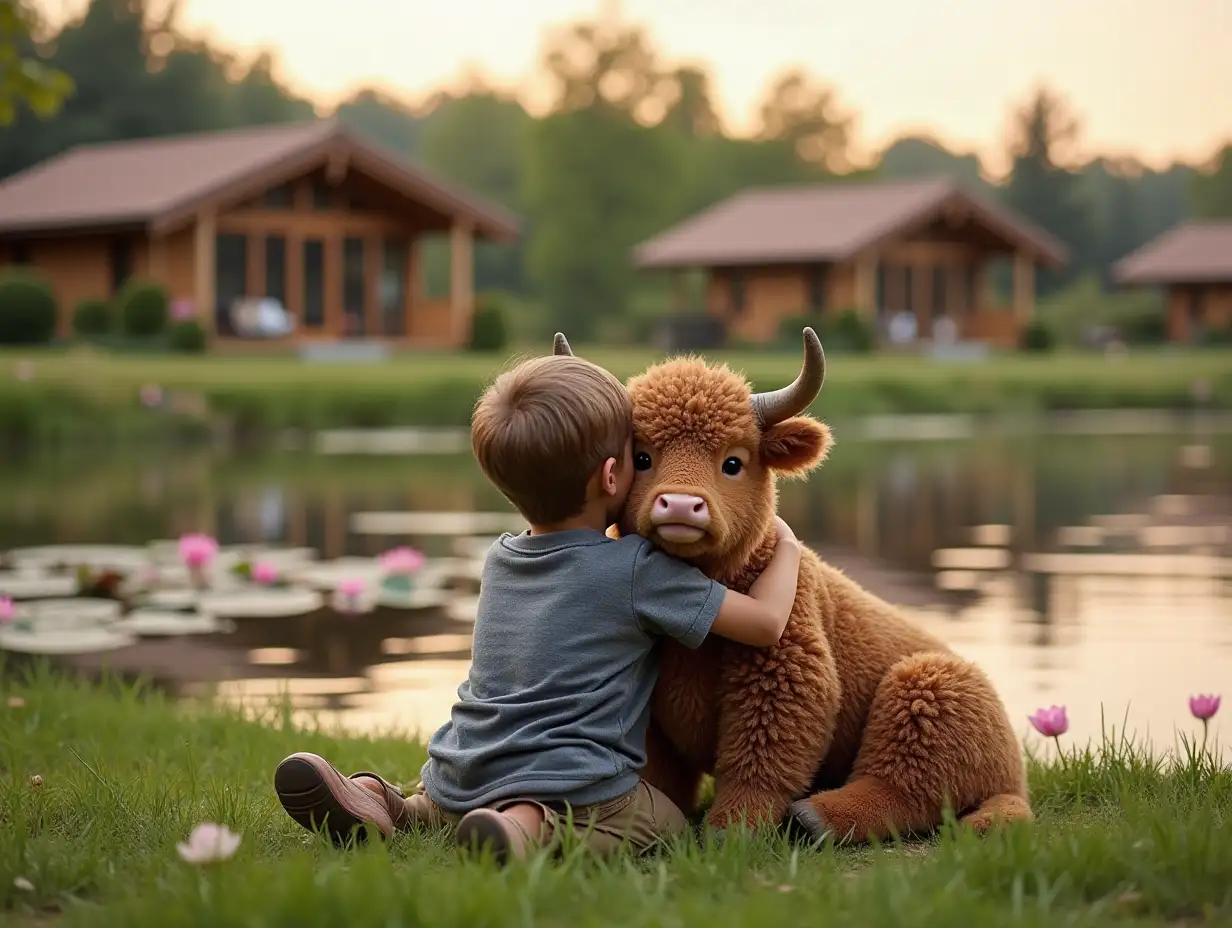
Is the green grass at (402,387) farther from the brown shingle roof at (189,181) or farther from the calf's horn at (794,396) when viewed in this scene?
the calf's horn at (794,396)

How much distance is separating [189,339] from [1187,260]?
3364cm

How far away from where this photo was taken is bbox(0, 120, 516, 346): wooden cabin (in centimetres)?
3117

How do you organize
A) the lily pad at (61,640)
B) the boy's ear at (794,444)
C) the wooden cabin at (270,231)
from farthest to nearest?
the wooden cabin at (270,231) < the lily pad at (61,640) < the boy's ear at (794,444)

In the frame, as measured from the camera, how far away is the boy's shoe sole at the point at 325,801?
3566 mm

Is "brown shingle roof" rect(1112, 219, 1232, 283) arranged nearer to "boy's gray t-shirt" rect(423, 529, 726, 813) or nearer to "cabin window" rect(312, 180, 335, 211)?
"cabin window" rect(312, 180, 335, 211)

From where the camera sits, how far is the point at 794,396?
3.86 meters

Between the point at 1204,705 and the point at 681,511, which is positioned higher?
the point at 681,511

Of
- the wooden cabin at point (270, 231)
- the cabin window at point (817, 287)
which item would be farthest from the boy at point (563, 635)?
the cabin window at point (817, 287)

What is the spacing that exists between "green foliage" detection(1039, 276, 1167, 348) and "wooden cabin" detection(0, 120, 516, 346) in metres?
22.6

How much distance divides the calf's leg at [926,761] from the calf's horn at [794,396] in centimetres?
61

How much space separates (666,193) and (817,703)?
67.7m

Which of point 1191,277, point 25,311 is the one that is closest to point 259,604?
point 25,311

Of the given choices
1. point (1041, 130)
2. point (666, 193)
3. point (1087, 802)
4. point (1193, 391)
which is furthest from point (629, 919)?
point (1041, 130)

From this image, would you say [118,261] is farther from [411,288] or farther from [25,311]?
[25,311]
